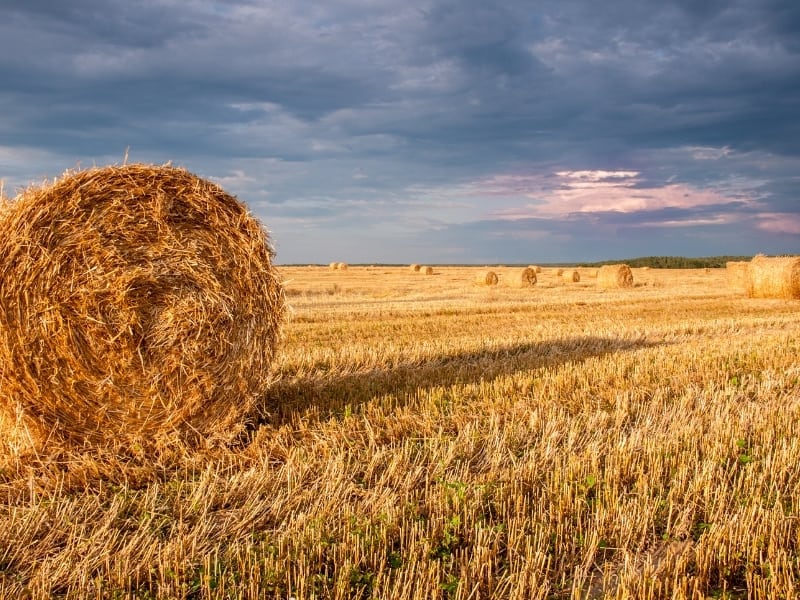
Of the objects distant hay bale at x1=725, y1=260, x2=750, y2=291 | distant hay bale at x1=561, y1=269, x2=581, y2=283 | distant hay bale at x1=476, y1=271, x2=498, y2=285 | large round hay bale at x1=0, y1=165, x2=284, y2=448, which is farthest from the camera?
distant hay bale at x1=561, y1=269, x2=581, y2=283

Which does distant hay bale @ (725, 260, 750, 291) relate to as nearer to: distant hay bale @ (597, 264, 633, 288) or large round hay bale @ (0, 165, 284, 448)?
distant hay bale @ (597, 264, 633, 288)

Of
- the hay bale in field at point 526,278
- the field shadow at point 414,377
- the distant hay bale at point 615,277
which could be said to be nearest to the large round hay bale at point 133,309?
the field shadow at point 414,377

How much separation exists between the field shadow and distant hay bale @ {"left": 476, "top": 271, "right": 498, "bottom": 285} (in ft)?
62.2

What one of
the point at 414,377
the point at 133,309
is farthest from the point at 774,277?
the point at 133,309

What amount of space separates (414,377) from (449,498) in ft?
13.1

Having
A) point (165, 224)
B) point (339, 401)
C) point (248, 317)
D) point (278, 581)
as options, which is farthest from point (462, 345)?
point (278, 581)

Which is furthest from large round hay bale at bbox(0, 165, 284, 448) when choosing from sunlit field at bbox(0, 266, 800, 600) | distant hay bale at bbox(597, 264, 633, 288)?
distant hay bale at bbox(597, 264, 633, 288)

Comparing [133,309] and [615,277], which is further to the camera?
[615,277]

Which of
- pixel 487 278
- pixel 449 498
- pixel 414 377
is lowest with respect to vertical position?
pixel 449 498

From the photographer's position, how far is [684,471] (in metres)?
4.61

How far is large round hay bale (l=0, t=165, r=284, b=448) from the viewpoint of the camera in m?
5.29

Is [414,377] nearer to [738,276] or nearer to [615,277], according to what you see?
[738,276]

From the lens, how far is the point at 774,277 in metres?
21.3

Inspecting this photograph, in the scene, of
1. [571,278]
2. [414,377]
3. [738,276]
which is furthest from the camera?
[571,278]
